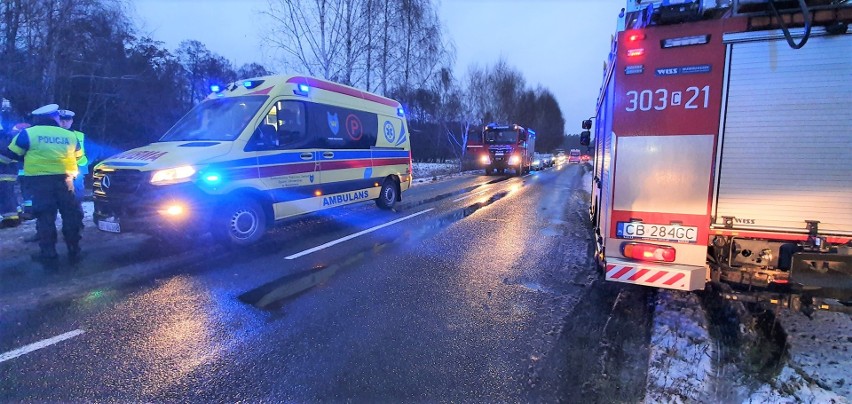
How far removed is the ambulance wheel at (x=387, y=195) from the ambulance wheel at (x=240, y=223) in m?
3.86

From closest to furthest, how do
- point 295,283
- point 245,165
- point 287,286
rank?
point 287,286 < point 295,283 < point 245,165

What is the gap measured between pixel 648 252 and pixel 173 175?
226 inches

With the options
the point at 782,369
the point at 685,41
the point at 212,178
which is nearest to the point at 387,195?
the point at 212,178

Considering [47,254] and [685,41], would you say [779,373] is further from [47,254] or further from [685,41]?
[47,254]

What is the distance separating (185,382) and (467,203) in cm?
986

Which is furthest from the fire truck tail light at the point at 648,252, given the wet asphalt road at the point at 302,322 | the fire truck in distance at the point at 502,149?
the fire truck in distance at the point at 502,149

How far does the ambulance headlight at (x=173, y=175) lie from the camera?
553 centimetres

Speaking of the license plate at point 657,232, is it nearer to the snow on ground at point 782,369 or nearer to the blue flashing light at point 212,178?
the snow on ground at point 782,369

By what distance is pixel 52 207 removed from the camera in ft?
18.6

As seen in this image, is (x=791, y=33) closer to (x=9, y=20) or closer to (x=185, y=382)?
(x=185, y=382)

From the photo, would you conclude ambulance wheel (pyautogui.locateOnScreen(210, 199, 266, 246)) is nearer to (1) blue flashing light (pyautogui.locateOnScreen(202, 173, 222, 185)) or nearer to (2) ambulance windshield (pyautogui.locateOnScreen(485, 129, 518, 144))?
(1) blue flashing light (pyautogui.locateOnScreen(202, 173, 222, 185))

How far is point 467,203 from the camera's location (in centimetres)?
1220

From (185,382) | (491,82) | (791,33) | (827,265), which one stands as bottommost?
(185,382)

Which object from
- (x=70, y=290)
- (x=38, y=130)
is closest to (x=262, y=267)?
(x=70, y=290)
